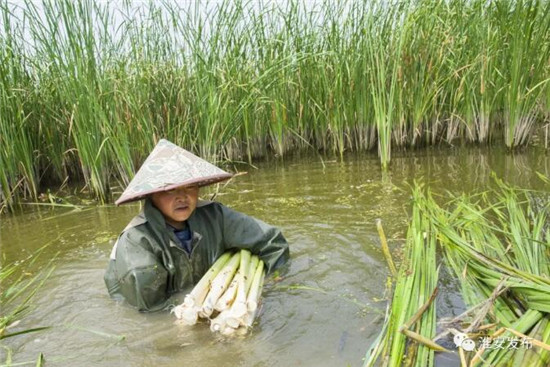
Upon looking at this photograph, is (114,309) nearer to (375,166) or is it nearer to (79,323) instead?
(79,323)

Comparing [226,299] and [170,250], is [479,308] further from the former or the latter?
[170,250]

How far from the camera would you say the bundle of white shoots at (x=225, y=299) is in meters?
2.47

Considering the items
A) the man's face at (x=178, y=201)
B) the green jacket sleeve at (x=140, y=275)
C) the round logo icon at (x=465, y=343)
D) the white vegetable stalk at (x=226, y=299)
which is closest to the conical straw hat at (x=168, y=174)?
the man's face at (x=178, y=201)

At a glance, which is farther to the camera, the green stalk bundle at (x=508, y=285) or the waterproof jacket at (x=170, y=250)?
the waterproof jacket at (x=170, y=250)

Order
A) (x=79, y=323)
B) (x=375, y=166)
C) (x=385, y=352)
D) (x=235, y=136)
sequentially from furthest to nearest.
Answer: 1. (x=235, y=136)
2. (x=375, y=166)
3. (x=79, y=323)
4. (x=385, y=352)

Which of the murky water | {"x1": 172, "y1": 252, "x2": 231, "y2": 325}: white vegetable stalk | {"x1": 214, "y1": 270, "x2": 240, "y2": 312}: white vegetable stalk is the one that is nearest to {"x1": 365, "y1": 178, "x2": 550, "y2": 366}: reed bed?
the murky water

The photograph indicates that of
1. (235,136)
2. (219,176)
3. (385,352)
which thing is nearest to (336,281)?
(219,176)

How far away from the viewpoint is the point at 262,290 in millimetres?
2967

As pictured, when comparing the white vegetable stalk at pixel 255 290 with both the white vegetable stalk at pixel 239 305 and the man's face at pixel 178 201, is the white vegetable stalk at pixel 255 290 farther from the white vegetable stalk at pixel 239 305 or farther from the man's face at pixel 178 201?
the man's face at pixel 178 201

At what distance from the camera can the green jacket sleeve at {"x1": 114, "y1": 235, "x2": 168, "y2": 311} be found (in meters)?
2.71

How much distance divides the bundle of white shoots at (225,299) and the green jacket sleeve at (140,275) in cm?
15

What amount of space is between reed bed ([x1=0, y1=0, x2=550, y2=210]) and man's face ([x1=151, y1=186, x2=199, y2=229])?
2089 mm

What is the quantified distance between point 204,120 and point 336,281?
3.03 m

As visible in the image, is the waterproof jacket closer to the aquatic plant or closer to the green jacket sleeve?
the green jacket sleeve
